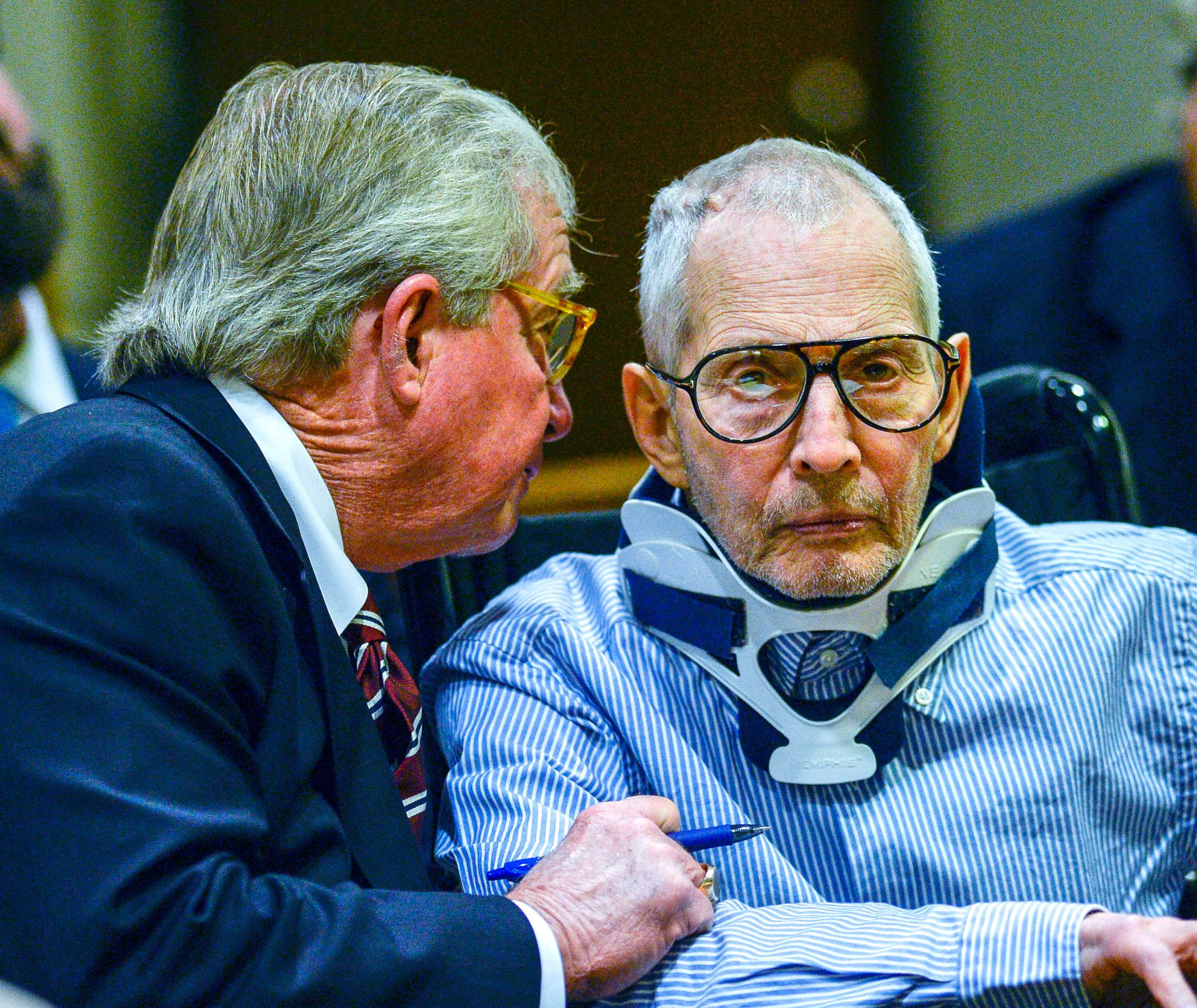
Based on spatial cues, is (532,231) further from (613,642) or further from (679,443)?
(613,642)

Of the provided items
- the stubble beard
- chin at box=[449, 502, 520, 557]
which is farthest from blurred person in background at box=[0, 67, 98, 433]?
the stubble beard

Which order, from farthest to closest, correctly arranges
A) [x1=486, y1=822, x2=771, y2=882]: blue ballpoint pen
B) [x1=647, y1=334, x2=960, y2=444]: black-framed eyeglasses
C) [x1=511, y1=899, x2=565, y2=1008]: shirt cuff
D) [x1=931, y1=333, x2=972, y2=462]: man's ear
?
[x1=931, y1=333, x2=972, y2=462]: man's ear → [x1=647, y1=334, x2=960, y2=444]: black-framed eyeglasses → [x1=486, y1=822, x2=771, y2=882]: blue ballpoint pen → [x1=511, y1=899, x2=565, y2=1008]: shirt cuff

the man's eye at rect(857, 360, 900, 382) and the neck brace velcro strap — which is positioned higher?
the man's eye at rect(857, 360, 900, 382)

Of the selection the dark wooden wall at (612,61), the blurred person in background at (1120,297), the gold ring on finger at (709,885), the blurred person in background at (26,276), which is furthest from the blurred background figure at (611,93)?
the gold ring on finger at (709,885)

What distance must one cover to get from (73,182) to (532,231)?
281 centimetres

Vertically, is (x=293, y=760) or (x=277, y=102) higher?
(x=277, y=102)

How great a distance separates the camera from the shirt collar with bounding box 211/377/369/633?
1.39 metres

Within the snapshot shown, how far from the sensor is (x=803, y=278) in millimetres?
1422

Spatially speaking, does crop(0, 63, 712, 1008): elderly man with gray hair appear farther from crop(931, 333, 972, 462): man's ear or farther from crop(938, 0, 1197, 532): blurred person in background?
crop(938, 0, 1197, 532): blurred person in background

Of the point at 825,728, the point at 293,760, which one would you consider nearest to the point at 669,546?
the point at 825,728

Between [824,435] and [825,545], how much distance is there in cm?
13

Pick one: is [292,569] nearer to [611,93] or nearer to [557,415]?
[557,415]

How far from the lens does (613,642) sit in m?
1.57

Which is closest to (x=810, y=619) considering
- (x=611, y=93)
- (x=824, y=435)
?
(x=824, y=435)
